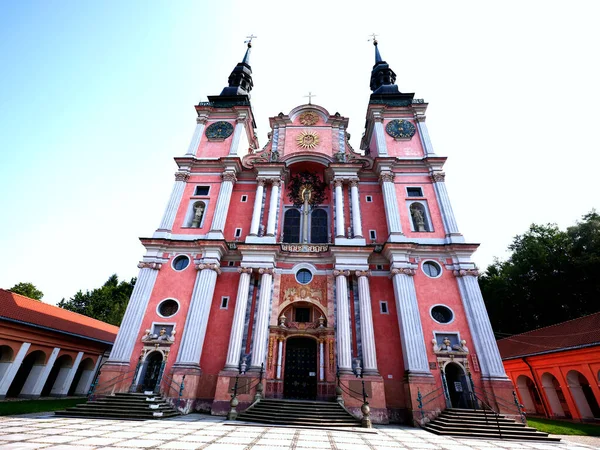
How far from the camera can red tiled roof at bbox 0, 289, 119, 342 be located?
52.3 ft

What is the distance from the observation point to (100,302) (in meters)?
39.5

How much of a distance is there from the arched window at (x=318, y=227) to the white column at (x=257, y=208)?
354 cm

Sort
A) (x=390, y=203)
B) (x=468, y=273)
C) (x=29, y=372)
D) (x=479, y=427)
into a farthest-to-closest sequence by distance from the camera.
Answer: (x=390, y=203), (x=29, y=372), (x=468, y=273), (x=479, y=427)

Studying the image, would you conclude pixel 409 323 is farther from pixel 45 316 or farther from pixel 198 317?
pixel 45 316

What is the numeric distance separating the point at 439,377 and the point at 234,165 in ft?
53.3

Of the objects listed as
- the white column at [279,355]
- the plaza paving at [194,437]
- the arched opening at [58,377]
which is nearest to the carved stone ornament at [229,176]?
the white column at [279,355]

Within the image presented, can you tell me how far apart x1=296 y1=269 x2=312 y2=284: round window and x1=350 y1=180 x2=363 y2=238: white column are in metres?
3.43

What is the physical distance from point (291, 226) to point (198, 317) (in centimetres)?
782

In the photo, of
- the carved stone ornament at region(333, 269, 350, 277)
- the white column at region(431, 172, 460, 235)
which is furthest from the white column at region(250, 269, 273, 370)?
the white column at region(431, 172, 460, 235)

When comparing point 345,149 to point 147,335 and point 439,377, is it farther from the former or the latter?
point 147,335

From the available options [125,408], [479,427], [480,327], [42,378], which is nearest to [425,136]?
[480,327]

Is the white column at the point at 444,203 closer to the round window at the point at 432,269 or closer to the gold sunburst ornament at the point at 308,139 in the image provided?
the round window at the point at 432,269

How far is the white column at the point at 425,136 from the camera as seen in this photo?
19919mm

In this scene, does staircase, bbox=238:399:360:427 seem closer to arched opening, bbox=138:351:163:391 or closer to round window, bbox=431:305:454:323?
arched opening, bbox=138:351:163:391
